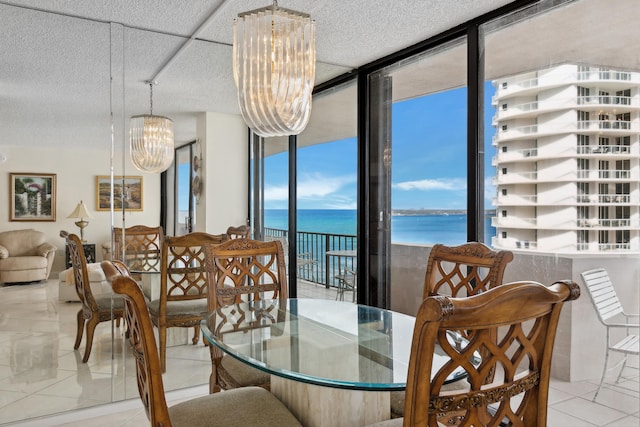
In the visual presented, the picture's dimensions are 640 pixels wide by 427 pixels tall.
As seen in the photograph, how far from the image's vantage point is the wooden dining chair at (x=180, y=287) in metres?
3.02

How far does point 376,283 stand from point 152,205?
5.88 feet

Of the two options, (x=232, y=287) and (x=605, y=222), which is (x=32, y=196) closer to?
(x=232, y=287)

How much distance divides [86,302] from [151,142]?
1086 millimetres

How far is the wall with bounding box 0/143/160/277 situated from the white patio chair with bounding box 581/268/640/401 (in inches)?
102

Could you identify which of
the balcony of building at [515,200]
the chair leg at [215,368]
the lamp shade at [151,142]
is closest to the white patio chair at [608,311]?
the balcony of building at [515,200]

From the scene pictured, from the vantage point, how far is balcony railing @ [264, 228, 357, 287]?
3891mm

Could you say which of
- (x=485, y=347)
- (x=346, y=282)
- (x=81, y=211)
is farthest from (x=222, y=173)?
(x=485, y=347)

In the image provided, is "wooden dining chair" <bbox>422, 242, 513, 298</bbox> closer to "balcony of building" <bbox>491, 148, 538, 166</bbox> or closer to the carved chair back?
"balcony of building" <bbox>491, 148, 538, 166</bbox>

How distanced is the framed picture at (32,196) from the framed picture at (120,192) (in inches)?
9.9

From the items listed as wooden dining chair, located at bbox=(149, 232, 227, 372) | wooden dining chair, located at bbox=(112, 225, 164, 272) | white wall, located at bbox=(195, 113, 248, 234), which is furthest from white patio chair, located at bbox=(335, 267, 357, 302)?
wooden dining chair, located at bbox=(112, 225, 164, 272)

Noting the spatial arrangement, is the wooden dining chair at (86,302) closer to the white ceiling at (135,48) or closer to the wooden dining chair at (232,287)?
the white ceiling at (135,48)

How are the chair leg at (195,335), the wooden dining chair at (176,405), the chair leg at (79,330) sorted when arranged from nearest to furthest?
1. the wooden dining chair at (176,405)
2. the chair leg at (79,330)
3. the chair leg at (195,335)

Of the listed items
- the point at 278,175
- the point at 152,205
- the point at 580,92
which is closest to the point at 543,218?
the point at 580,92

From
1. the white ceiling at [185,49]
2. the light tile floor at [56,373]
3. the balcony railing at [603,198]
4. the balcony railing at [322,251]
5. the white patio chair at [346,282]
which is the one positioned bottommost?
the light tile floor at [56,373]
